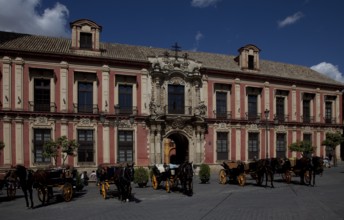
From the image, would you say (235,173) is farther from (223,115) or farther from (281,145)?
(281,145)

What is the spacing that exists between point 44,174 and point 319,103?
29.8m

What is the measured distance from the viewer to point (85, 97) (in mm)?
26125

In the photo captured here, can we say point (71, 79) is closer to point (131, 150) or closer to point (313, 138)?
point (131, 150)

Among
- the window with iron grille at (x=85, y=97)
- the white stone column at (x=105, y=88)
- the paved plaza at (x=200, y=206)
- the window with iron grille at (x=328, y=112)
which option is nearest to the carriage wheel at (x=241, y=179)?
the paved plaza at (x=200, y=206)

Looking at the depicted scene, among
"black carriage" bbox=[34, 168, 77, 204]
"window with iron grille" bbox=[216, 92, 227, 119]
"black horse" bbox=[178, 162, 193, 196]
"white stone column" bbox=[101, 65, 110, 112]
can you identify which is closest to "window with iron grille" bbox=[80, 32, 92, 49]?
"white stone column" bbox=[101, 65, 110, 112]

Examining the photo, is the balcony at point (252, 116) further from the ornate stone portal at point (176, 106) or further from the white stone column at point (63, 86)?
the white stone column at point (63, 86)

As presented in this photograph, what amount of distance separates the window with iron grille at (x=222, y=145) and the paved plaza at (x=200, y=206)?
1297cm

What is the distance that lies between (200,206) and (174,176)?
421 cm

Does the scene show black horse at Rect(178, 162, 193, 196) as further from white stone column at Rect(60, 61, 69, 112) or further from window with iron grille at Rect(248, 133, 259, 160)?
window with iron grille at Rect(248, 133, 259, 160)

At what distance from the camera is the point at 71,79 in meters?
25.5

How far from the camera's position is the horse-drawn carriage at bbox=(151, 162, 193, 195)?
15234 millimetres

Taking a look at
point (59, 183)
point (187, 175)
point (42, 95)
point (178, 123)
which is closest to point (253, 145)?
point (178, 123)

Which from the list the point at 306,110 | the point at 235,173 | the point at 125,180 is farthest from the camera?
the point at 306,110

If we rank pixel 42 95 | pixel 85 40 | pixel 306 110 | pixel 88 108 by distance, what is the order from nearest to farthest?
pixel 42 95 → pixel 88 108 → pixel 85 40 → pixel 306 110
